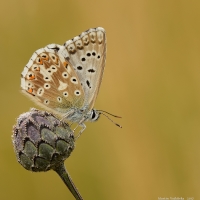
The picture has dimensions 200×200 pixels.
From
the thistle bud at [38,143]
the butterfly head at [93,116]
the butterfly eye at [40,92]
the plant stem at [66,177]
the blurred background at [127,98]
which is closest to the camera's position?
the plant stem at [66,177]

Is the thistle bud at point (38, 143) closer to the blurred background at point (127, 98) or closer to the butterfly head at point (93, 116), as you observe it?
the butterfly head at point (93, 116)

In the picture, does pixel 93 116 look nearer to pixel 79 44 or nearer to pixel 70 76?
pixel 70 76

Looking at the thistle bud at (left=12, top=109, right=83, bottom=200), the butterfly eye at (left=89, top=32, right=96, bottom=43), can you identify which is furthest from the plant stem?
the butterfly eye at (left=89, top=32, right=96, bottom=43)

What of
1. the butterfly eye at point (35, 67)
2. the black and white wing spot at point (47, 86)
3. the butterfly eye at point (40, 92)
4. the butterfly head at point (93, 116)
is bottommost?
the butterfly head at point (93, 116)

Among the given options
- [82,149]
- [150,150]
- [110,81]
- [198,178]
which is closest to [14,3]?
[110,81]

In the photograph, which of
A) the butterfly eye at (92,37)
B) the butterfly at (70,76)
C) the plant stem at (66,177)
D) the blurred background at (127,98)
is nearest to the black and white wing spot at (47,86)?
the butterfly at (70,76)

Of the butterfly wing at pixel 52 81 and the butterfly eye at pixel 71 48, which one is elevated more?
the butterfly eye at pixel 71 48

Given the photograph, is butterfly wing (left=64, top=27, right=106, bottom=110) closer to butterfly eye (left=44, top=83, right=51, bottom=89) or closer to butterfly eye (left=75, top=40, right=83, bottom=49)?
butterfly eye (left=75, top=40, right=83, bottom=49)

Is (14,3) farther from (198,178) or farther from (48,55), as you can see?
(198,178)

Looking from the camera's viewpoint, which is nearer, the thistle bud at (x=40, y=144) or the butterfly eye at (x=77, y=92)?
the thistle bud at (x=40, y=144)
